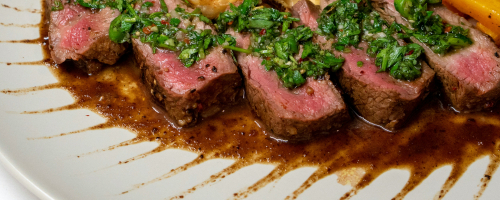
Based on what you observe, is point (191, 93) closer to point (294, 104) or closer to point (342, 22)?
point (294, 104)

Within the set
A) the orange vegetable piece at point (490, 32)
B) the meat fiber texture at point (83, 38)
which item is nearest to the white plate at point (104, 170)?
the meat fiber texture at point (83, 38)

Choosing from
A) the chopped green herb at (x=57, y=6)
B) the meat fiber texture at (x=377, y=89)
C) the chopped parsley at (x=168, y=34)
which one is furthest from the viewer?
the chopped green herb at (x=57, y=6)

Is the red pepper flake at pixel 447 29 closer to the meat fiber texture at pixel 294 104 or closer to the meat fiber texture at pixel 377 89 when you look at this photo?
the meat fiber texture at pixel 377 89

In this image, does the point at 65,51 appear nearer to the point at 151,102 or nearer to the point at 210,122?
the point at 151,102

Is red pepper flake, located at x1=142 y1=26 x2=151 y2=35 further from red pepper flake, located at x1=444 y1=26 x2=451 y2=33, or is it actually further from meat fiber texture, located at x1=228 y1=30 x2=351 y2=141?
red pepper flake, located at x1=444 y1=26 x2=451 y2=33

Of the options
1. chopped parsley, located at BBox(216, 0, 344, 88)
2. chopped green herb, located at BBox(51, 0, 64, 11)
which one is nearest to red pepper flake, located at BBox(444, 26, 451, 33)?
chopped parsley, located at BBox(216, 0, 344, 88)

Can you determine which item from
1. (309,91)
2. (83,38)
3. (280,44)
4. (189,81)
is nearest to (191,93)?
(189,81)

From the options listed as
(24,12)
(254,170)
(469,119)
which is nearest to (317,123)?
(254,170)
